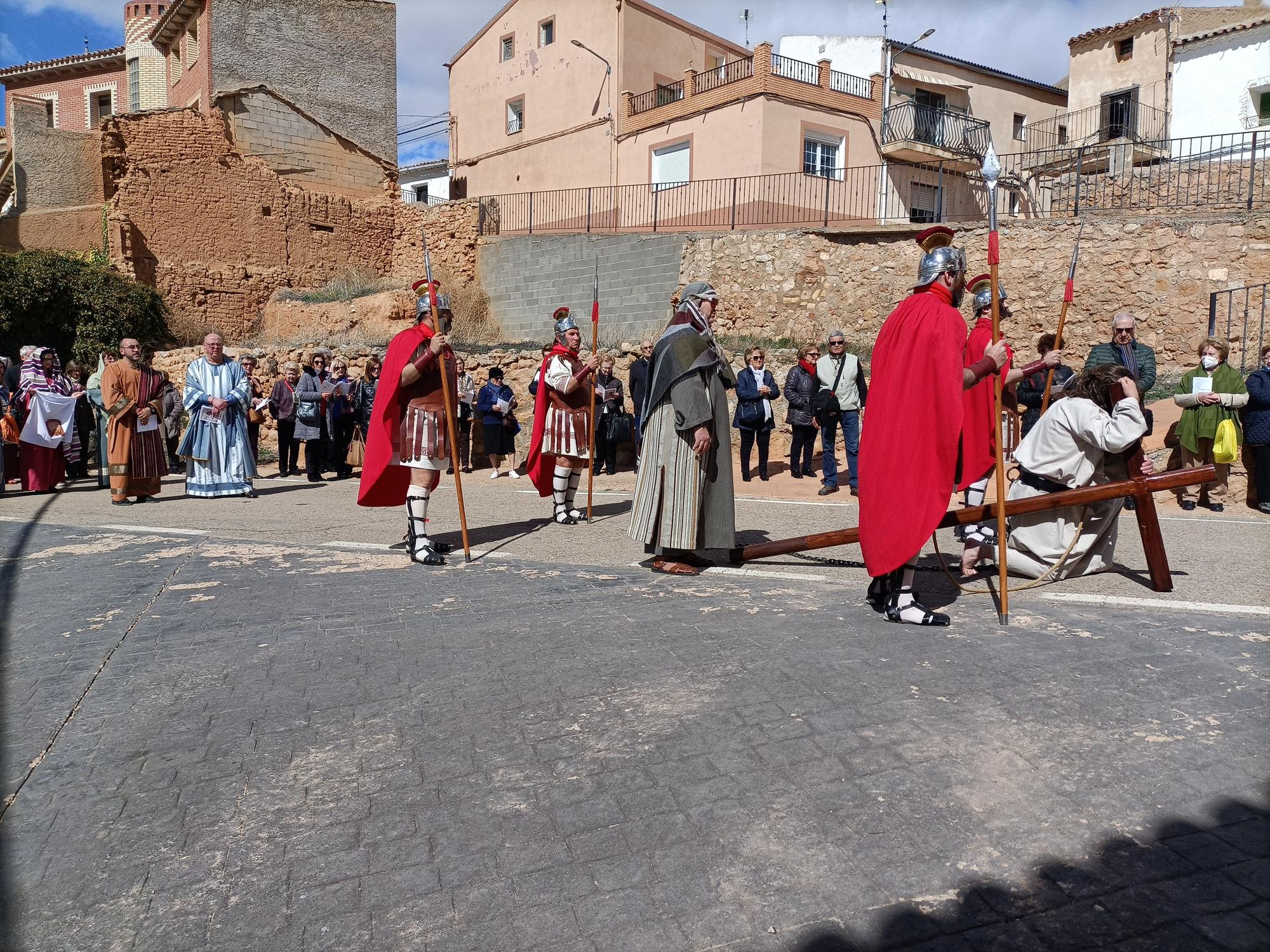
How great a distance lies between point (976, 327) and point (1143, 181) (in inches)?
695

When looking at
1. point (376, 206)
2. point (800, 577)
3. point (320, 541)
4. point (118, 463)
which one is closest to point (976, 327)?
point (800, 577)

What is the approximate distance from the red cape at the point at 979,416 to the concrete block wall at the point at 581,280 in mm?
12416

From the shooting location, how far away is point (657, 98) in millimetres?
31922

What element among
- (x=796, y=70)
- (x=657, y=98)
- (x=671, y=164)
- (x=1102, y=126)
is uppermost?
(x=796, y=70)

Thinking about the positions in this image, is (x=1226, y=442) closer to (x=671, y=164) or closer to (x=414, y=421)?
(x=414, y=421)

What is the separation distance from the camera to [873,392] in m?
5.48

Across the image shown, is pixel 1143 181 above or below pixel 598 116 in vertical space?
below

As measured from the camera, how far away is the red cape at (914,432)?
5125 millimetres

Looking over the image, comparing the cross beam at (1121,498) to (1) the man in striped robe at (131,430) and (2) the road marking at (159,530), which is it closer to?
(2) the road marking at (159,530)

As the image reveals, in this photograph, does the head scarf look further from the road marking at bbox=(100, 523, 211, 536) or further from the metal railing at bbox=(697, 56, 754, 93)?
the metal railing at bbox=(697, 56, 754, 93)

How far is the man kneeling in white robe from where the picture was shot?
6070mm

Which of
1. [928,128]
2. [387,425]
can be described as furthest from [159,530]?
[928,128]

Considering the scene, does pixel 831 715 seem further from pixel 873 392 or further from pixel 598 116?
pixel 598 116

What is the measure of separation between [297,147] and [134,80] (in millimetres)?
14704
